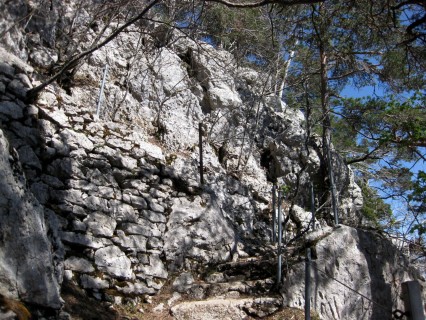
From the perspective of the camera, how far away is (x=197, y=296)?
5.09 m

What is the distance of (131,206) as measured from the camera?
558cm

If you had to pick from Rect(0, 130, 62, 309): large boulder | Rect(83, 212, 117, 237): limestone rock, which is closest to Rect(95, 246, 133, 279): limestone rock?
Rect(83, 212, 117, 237): limestone rock

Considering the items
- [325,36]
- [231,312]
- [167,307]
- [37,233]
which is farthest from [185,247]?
[325,36]

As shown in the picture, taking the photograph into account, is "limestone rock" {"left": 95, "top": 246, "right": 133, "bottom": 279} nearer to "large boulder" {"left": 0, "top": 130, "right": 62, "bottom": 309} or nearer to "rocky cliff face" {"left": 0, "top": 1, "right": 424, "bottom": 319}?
"rocky cliff face" {"left": 0, "top": 1, "right": 424, "bottom": 319}

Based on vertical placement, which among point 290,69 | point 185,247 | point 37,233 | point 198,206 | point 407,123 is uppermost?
point 290,69

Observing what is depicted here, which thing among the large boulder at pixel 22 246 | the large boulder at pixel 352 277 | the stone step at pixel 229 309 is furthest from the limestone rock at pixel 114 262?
the large boulder at pixel 22 246

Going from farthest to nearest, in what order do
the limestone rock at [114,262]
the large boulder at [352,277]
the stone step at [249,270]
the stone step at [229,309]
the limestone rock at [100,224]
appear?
the stone step at [249,270] < the limestone rock at [100,224] < the limestone rock at [114,262] < the large boulder at [352,277] < the stone step at [229,309]

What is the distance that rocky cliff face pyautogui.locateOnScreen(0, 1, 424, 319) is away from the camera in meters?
3.36

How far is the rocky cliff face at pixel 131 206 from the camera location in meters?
3.36

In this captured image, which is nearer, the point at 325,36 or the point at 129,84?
the point at 325,36

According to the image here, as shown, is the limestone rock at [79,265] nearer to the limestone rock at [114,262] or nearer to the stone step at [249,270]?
the limestone rock at [114,262]

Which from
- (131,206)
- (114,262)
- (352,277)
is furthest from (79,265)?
(352,277)

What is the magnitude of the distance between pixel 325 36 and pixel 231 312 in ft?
12.4

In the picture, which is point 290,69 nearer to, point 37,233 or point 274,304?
point 274,304
